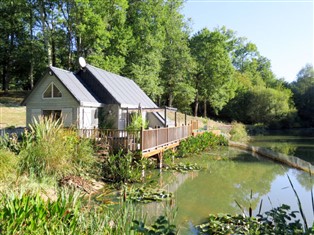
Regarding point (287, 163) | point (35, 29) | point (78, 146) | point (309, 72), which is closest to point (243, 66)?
point (309, 72)

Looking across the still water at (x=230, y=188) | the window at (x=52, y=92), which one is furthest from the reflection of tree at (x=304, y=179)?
the window at (x=52, y=92)

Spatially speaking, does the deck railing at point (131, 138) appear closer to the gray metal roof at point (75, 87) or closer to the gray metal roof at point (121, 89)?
the gray metal roof at point (75, 87)

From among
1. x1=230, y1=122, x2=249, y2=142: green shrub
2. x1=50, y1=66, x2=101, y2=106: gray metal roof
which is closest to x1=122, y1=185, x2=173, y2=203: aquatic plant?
x1=50, y1=66, x2=101, y2=106: gray metal roof

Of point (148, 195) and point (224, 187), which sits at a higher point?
point (148, 195)

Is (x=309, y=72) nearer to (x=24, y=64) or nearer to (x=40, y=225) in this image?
(x=24, y=64)

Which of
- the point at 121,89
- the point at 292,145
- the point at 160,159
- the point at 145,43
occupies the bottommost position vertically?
the point at 292,145

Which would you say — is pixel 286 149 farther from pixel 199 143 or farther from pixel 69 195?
pixel 69 195

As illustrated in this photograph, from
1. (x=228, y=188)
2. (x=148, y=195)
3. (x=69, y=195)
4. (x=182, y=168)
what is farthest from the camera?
(x=182, y=168)

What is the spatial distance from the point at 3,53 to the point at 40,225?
1532 inches

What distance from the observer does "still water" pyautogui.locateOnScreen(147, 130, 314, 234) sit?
925 centimetres

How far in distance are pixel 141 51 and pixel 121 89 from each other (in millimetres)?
14152

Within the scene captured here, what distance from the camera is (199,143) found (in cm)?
2138

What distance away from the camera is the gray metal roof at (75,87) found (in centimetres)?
1660

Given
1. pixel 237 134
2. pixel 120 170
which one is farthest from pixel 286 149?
pixel 120 170
